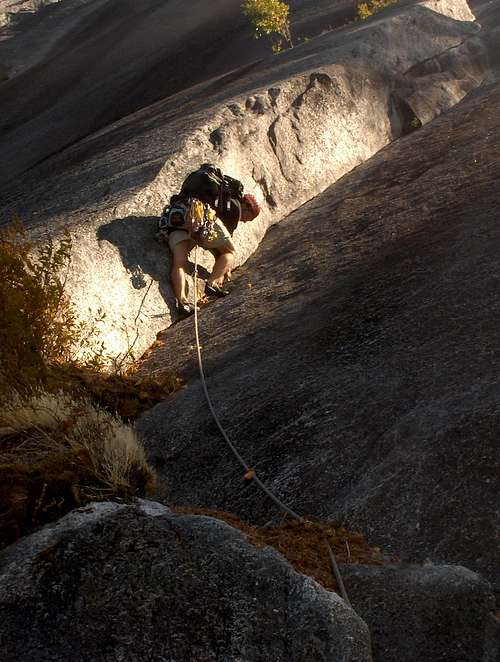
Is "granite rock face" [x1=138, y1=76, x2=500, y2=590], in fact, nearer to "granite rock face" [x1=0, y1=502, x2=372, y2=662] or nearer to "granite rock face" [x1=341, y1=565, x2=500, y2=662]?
"granite rock face" [x1=341, y1=565, x2=500, y2=662]

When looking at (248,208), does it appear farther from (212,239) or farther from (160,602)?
(160,602)

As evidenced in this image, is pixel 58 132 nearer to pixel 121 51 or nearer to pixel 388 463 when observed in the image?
pixel 121 51

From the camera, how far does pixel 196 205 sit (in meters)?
9.96

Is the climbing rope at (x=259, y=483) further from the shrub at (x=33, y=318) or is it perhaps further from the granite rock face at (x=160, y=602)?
the shrub at (x=33, y=318)

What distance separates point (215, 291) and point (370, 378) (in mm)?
4343

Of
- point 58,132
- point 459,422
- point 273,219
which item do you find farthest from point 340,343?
point 58,132

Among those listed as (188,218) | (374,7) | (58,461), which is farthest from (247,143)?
(374,7)

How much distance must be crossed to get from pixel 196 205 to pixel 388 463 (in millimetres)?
5690

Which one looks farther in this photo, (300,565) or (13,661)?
(300,565)

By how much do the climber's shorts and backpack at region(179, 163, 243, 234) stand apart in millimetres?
198

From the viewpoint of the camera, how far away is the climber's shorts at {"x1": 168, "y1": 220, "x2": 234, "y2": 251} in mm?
9914

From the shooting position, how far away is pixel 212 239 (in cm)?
1022

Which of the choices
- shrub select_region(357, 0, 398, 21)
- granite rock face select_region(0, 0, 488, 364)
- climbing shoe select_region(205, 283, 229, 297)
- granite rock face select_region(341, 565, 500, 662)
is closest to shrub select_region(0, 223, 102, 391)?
granite rock face select_region(0, 0, 488, 364)

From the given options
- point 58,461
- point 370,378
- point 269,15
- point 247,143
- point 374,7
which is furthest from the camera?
point 269,15
